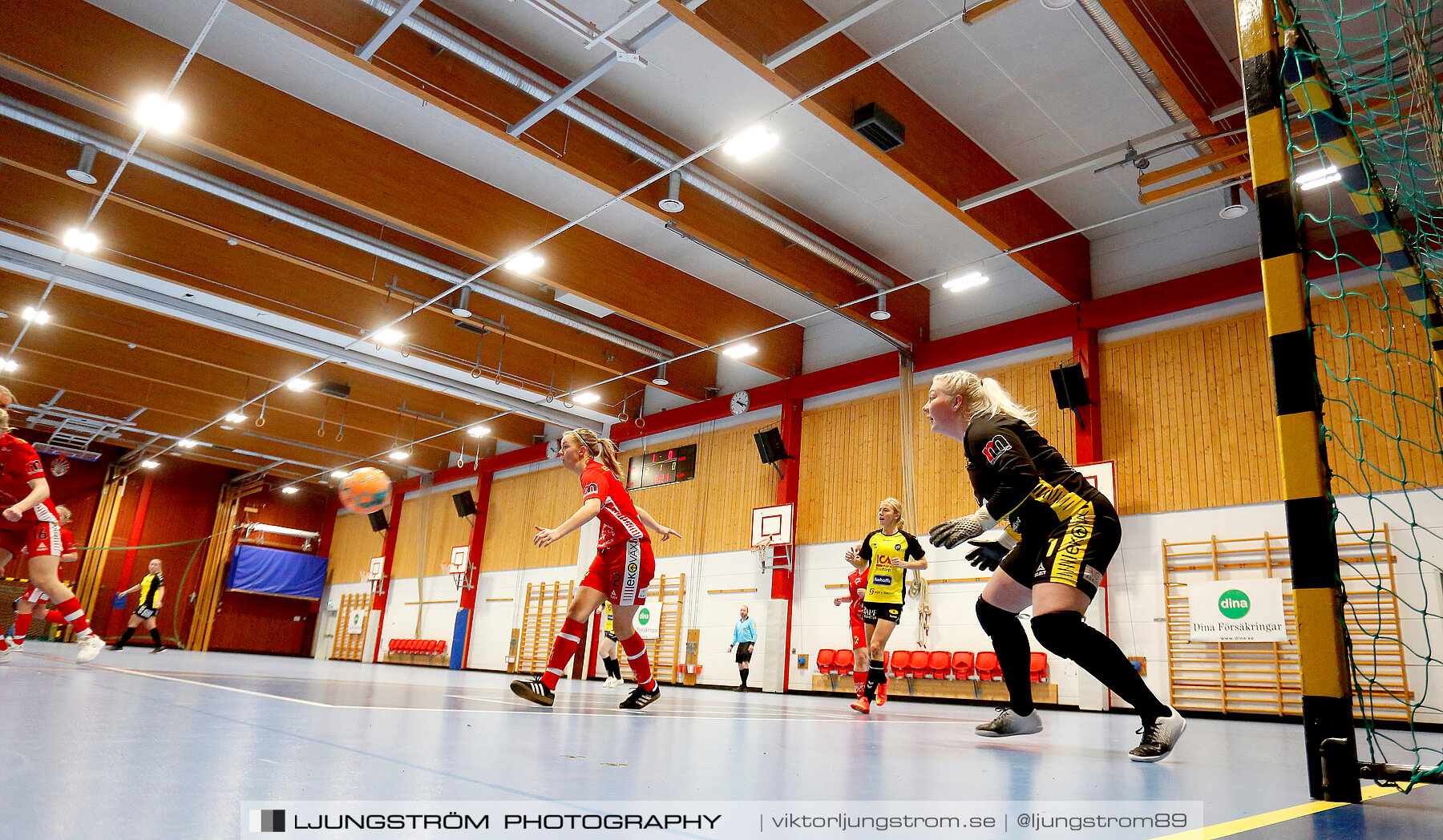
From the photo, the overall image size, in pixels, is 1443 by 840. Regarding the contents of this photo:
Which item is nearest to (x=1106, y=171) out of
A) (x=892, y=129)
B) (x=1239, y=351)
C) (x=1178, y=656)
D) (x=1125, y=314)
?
(x=1125, y=314)

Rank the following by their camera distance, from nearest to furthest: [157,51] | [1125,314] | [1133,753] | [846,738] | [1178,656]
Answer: [1133,753]
[846,738]
[157,51]
[1178,656]
[1125,314]

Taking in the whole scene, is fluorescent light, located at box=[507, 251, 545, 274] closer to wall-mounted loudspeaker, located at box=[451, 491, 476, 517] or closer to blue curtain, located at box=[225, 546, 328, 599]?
wall-mounted loudspeaker, located at box=[451, 491, 476, 517]

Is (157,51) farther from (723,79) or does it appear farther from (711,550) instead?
(711,550)

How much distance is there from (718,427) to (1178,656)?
33.5 ft

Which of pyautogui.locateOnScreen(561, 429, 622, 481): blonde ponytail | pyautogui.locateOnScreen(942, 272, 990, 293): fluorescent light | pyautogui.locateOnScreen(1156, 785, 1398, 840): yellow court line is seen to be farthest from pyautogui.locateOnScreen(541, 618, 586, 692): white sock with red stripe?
pyautogui.locateOnScreen(942, 272, 990, 293): fluorescent light

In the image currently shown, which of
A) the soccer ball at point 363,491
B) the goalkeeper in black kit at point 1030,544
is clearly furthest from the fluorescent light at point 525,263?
the goalkeeper in black kit at point 1030,544

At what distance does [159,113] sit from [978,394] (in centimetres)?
996

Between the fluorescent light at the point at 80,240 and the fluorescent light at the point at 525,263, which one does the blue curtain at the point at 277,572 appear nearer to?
the fluorescent light at the point at 80,240

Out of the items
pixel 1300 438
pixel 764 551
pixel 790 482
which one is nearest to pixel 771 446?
pixel 790 482

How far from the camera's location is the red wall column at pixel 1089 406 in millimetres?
12469

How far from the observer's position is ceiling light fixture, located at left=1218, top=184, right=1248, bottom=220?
33.5ft

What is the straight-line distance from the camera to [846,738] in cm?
401

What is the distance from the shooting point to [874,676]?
7.41 meters

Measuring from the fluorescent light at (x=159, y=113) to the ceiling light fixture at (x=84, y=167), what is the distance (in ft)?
6.54
